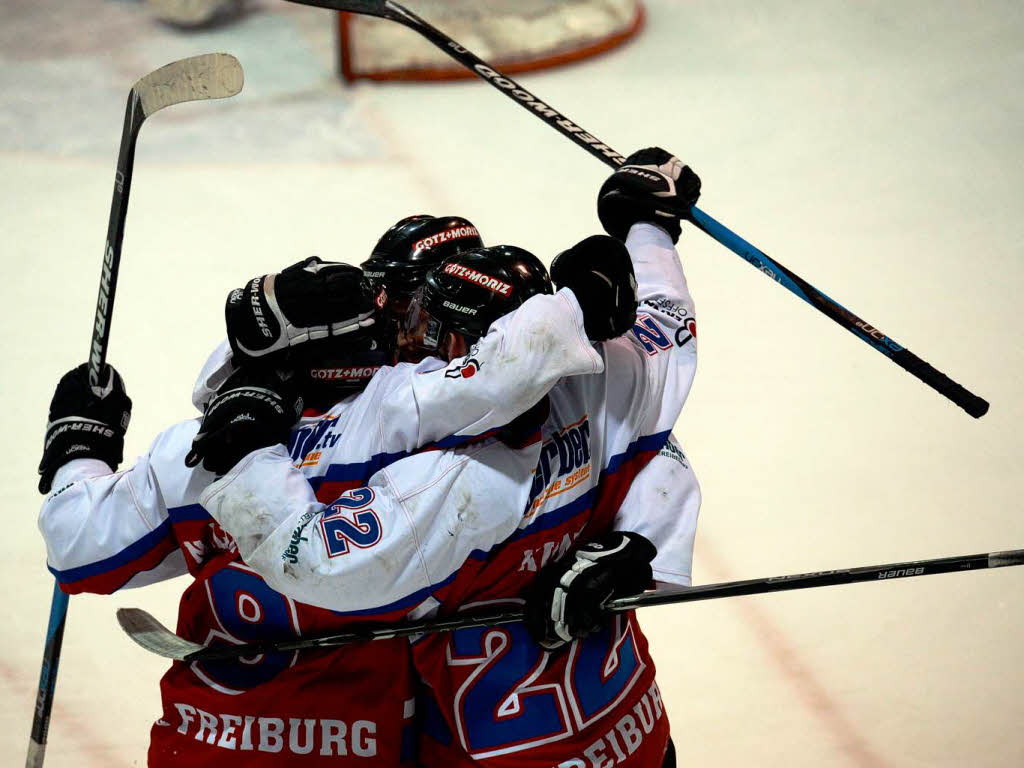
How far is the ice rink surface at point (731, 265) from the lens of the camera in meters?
2.95

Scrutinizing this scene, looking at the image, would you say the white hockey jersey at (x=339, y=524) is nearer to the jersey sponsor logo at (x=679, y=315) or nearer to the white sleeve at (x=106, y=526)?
the white sleeve at (x=106, y=526)

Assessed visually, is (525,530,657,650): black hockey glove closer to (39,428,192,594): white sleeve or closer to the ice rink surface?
(39,428,192,594): white sleeve

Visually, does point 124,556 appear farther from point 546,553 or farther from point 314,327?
point 546,553

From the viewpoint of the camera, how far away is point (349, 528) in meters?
1.75

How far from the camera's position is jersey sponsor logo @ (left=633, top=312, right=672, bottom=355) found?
2148 mm

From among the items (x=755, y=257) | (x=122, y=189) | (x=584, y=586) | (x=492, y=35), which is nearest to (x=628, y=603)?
(x=584, y=586)

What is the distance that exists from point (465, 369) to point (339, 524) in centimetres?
26

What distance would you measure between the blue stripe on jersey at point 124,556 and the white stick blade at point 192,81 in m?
0.76

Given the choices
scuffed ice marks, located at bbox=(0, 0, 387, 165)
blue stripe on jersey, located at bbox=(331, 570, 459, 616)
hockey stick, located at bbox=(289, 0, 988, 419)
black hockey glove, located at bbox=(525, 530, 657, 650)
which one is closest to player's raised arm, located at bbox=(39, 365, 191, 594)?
blue stripe on jersey, located at bbox=(331, 570, 459, 616)

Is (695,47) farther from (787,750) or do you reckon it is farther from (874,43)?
(787,750)

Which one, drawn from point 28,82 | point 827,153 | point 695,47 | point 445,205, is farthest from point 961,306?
point 28,82

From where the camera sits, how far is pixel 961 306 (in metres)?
4.15

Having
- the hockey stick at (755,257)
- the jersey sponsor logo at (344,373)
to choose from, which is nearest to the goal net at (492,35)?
the hockey stick at (755,257)

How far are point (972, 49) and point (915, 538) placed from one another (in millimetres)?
3138
